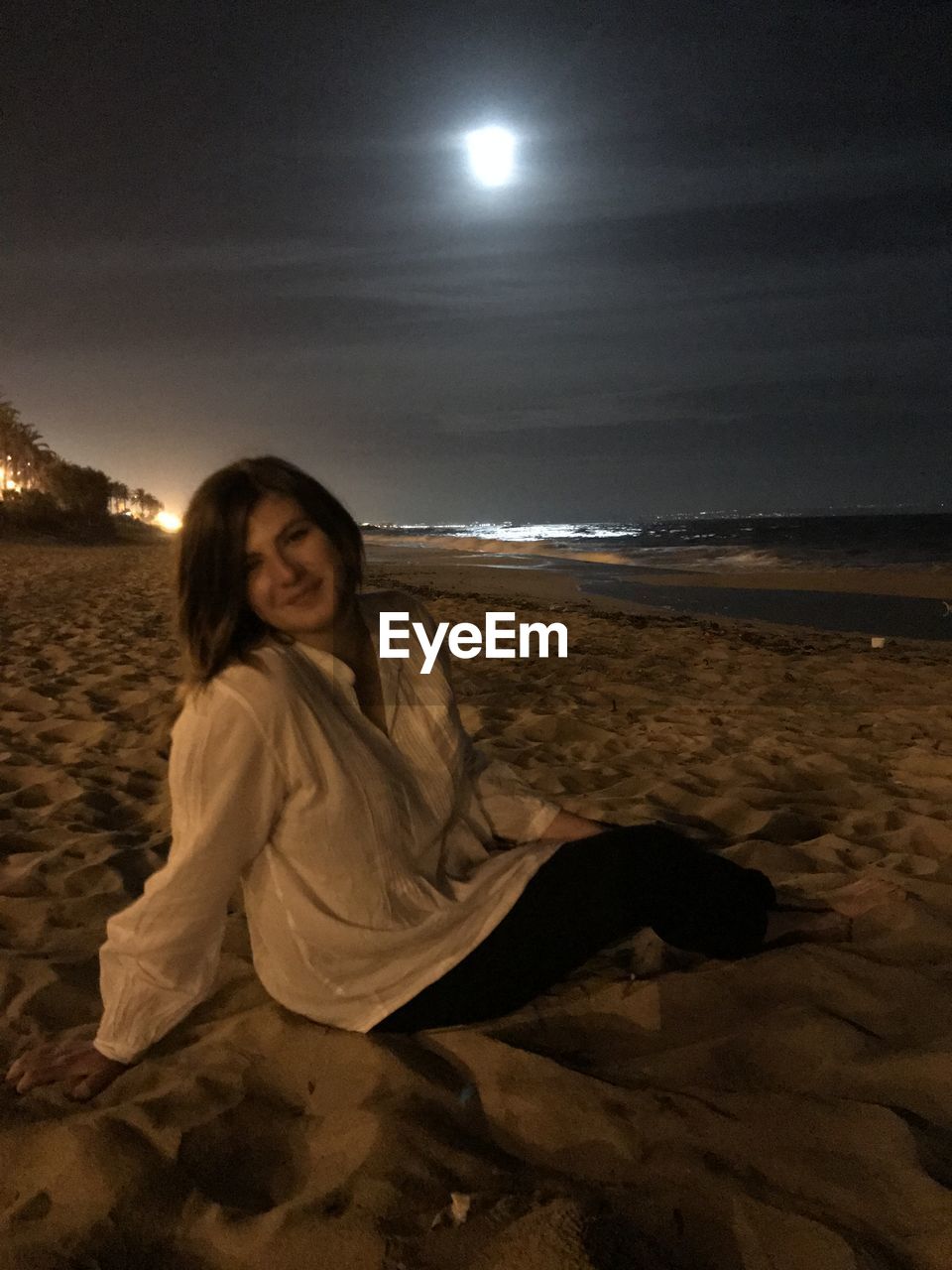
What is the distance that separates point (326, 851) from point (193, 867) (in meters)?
0.25

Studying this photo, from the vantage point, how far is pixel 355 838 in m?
1.64

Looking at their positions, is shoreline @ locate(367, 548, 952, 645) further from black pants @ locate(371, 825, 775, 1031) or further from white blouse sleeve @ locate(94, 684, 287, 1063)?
white blouse sleeve @ locate(94, 684, 287, 1063)

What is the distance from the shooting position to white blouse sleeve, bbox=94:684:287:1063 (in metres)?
1.51

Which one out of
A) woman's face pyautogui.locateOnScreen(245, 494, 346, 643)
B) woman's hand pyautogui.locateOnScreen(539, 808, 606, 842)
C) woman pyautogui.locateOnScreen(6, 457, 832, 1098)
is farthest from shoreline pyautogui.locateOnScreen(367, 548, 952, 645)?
woman's face pyautogui.locateOnScreen(245, 494, 346, 643)

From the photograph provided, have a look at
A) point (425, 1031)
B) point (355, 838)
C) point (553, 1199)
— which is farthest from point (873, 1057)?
point (355, 838)

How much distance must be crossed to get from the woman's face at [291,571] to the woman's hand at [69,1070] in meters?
0.94

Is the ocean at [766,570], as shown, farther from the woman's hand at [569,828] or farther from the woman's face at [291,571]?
the woman's face at [291,571]

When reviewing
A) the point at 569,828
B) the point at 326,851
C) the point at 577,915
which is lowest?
the point at 577,915

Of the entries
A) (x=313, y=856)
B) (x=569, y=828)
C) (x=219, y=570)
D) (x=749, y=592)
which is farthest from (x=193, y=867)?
(x=749, y=592)

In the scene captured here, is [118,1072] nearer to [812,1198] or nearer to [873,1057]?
[812,1198]

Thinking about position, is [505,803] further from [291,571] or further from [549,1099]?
[291,571]

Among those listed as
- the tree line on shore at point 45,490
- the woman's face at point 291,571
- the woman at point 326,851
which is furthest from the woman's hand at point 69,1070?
→ the tree line on shore at point 45,490

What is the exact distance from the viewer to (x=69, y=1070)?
5.52 feet

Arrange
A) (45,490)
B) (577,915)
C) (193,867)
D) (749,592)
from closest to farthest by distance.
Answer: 1. (193,867)
2. (577,915)
3. (749,592)
4. (45,490)
